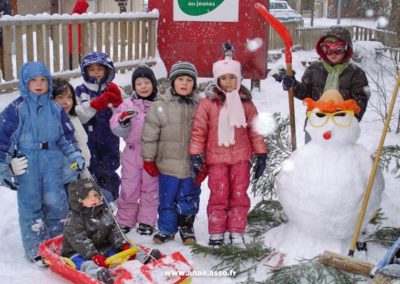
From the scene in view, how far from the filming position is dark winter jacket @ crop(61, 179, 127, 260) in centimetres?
380

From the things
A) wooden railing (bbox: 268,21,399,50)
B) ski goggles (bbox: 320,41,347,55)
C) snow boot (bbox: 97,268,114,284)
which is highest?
wooden railing (bbox: 268,21,399,50)

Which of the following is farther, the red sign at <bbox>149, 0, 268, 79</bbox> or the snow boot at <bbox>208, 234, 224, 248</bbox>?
the red sign at <bbox>149, 0, 268, 79</bbox>

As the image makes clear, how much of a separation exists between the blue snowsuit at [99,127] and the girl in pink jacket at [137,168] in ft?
0.97

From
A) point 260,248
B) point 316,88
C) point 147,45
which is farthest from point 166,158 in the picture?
point 147,45

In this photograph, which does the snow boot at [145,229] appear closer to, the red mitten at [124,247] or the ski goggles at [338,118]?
the red mitten at [124,247]

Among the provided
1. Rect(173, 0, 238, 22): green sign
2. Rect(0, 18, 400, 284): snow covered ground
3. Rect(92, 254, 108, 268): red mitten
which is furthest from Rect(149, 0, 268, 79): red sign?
Rect(92, 254, 108, 268): red mitten

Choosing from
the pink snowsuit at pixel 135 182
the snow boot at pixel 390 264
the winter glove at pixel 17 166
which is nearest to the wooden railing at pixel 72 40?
the pink snowsuit at pixel 135 182

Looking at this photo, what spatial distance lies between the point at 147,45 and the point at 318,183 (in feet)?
21.9

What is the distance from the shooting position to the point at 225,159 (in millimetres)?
4301

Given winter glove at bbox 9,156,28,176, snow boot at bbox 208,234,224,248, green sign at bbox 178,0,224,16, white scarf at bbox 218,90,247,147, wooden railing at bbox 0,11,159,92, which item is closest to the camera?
winter glove at bbox 9,156,28,176

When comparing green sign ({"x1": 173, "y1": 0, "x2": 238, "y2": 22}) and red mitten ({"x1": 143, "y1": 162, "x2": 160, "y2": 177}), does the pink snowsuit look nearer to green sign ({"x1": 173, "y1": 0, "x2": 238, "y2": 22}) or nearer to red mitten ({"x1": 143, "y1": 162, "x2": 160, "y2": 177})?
red mitten ({"x1": 143, "y1": 162, "x2": 160, "y2": 177})

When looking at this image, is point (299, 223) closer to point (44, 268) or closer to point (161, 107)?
point (161, 107)

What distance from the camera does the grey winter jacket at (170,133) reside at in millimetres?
Result: 4340

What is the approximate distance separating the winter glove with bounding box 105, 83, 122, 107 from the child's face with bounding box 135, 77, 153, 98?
0.62 feet
